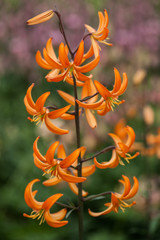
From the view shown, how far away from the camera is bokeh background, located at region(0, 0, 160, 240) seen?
3.80 metres

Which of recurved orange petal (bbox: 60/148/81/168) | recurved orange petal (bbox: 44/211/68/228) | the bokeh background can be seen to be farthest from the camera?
the bokeh background

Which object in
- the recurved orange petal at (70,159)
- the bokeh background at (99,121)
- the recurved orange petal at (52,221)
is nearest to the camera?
the recurved orange petal at (70,159)

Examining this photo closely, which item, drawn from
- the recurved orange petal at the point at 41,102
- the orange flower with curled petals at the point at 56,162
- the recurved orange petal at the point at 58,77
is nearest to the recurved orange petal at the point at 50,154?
the orange flower with curled petals at the point at 56,162

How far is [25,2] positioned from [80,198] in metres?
8.07

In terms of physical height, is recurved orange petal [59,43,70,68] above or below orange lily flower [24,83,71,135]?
above

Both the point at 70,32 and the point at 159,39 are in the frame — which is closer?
the point at 159,39

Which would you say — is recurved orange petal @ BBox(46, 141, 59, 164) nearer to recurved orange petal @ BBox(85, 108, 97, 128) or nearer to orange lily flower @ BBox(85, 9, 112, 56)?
recurved orange petal @ BBox(85, 108, 97, 128)

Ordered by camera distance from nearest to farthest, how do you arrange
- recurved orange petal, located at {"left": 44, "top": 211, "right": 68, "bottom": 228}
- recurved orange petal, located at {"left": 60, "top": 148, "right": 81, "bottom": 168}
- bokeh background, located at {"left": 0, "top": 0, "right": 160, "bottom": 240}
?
recurved orange petal, located at {"left": 60, "top": 148, "right": 81, "bottom": 168}
recurved orange petal, located at {"left": 44, "top": 211, "right": 68, "bottom": 228}
bokeh background, located at {"left": 0, "top": 0, "right": 160, "bottom": 240}

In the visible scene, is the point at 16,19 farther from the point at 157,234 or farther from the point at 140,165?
the point at 157,234

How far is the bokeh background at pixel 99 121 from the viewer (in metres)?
3.80

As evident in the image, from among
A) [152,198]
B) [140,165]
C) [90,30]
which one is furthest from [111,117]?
[90,30]

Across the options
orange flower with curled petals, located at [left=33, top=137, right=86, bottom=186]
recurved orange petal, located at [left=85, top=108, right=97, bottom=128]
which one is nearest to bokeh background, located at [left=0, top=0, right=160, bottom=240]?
orange flower with curled petals, located at [left=33, top=137, right=86, bottom=186]

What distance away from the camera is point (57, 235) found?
12.5 ft

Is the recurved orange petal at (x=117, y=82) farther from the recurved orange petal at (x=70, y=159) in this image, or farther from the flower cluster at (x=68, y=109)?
the recurved orange petal at (x=70, y=159)
